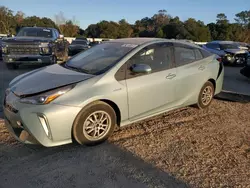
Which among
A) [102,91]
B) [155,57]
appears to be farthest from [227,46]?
[102,91]

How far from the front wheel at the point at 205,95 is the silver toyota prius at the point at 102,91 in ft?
0.41

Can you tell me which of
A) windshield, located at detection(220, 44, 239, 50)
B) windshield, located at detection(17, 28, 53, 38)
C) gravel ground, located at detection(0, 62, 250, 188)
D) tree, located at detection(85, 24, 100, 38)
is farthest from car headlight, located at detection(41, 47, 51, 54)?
tree, located at detection(85, 24, 100, 38)

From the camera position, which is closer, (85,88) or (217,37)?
(85,88)

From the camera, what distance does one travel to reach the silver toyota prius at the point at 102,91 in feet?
10.9

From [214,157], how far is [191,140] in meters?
0.57

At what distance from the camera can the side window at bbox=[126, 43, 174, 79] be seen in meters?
4.14

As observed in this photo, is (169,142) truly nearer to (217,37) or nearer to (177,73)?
(177,73)

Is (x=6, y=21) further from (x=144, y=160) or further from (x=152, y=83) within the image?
(x=144, y=160)

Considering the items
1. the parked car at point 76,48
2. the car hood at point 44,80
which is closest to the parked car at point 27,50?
the car hood at point 44,80

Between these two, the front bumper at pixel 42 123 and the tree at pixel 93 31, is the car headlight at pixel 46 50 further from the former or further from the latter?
the tree at pixel 93 31

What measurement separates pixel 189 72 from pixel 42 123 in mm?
2895

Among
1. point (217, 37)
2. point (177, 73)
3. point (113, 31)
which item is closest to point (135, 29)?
point (113, 31)

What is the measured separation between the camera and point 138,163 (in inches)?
129

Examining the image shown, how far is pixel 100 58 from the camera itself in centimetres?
438
